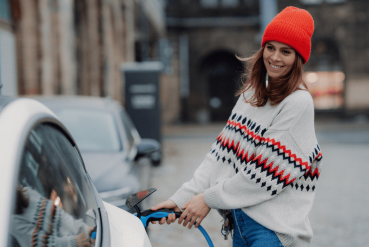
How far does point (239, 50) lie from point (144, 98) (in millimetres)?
19410

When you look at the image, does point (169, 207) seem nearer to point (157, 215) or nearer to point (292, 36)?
point (157, 215)

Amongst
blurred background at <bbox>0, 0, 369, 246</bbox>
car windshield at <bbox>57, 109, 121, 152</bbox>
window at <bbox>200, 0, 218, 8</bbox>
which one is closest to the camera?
car windshield at <bbox>57, 109, 121, 152</bbox>

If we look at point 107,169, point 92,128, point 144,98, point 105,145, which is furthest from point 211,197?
point 144,98

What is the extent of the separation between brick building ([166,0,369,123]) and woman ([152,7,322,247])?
24918 mm

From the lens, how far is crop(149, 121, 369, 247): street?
465 cm

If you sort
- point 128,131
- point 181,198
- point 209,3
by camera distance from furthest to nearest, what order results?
1. point 209,3
2. point 128,131
3. point 181,198

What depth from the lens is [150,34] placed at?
24.9 m

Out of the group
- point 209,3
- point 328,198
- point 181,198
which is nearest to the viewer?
point 181,198

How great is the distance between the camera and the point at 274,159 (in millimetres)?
1583

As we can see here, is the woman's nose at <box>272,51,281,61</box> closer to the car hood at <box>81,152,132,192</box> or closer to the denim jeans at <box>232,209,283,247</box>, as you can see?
the denim jeans at <box>232,209,283,247</box>

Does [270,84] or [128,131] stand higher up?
[270,84]

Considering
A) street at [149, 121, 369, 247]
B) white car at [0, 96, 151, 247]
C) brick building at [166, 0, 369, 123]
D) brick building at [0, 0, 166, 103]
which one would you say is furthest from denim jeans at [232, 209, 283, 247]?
brick building at [166, 0, 369, 123]

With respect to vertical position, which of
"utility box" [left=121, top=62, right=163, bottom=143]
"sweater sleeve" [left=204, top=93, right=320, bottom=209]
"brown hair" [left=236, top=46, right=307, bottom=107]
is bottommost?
"utility box" [left=121, top=62, right=163, bottom=143]

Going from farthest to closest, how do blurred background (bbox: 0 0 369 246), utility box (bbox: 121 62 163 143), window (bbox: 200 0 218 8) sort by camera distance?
window (bbox: 200 0 218 8) < utility box (bbox: 121 62 163 143) < blurred background (bbox: 0 0 369 246)
